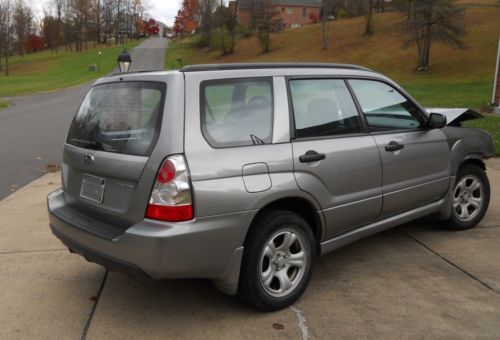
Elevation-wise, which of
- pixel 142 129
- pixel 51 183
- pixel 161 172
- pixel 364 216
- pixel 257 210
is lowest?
pixel 51 183

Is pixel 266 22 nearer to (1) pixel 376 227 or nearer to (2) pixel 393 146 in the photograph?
(2) pixel 393 146

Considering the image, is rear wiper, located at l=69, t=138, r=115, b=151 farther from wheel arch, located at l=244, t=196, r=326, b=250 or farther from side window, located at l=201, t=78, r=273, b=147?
wheel arch, located at l=244, t=196, r=326, b=250

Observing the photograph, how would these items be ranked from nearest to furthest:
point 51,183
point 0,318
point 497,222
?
point 0,318, point 497,222, point 51,183

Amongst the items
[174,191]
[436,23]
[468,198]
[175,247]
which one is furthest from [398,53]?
[175,247]

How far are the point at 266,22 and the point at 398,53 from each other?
18313mm

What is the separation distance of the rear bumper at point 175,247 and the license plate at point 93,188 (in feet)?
0.67

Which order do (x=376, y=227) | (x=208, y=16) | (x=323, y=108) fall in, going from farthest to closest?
(x=208, y=16) → (x=376, y=227) → (x=323, y=108)

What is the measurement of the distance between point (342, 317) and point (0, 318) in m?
2.41

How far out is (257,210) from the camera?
320 centimetres

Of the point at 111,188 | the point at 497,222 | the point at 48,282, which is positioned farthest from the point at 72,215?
the point at 497,222

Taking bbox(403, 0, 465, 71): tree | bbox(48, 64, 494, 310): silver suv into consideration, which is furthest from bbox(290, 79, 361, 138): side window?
bbox(403, 0, 465, 71): tree

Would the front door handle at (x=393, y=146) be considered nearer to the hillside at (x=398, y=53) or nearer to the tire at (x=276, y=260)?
the tire at (x=276, y=260)

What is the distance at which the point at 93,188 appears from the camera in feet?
11.2

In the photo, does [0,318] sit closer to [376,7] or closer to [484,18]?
[484,18]
